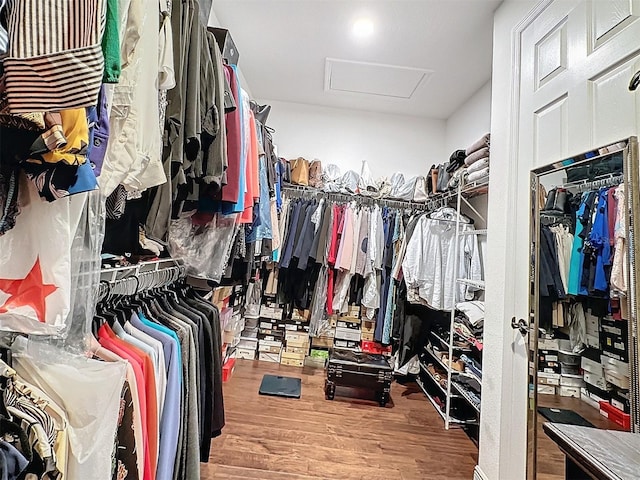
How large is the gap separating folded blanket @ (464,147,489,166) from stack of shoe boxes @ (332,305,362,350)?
1.70 m

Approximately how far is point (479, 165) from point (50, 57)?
92.0 inches

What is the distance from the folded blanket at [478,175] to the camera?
2.26m

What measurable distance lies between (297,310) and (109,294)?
8.55 ft

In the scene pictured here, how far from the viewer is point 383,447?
225 centimetres

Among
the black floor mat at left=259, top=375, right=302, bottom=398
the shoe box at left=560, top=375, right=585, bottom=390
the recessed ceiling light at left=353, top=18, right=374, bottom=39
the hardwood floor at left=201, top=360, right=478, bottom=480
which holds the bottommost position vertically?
the hardwood floor at left=201, top=360, right=478, bottom=480

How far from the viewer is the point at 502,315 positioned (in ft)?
5.93

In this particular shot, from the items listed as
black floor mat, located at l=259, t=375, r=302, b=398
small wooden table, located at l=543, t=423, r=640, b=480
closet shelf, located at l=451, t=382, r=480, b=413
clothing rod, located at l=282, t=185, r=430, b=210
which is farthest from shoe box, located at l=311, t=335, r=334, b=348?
small wooden table, located at l=543, t=423, r=640, b=480

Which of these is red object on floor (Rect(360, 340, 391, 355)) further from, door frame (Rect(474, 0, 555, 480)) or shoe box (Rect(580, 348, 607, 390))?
shoe box (Rect(580, 348, 607, 390))

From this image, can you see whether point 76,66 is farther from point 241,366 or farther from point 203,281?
point 241,366

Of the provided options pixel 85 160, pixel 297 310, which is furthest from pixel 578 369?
pixel 297 310

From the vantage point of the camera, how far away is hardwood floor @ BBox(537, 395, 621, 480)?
1.18m

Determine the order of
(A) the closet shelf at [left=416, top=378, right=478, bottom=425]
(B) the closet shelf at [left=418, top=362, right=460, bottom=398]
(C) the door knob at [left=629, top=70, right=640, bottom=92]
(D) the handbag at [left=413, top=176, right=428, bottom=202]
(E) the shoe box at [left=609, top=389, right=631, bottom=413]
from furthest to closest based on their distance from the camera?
(D) the handbag at [left=413, top=176, right=428, bottom=202], (B) the closet shelf at [left=418, top=362, right=460, bottom=398], (A) the closet shelf at [left=416, top=378, right=478, bottom=425], (E) the shoe box at [left=609, top=389, right=631, bottom=413], (C) the door knob at [left=629, top=70, right=640, bottom=92]

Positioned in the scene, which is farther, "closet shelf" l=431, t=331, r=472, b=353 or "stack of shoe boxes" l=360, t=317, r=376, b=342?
"stack of shoe boxes" l=360, t=317, r=376, b=342

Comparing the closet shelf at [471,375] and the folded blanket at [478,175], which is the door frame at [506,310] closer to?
the folded blanket at [478,175]
